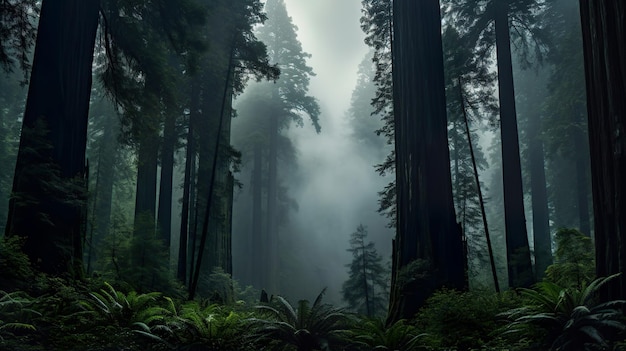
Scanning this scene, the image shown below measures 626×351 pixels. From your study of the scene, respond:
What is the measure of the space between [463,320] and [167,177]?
14.6 m

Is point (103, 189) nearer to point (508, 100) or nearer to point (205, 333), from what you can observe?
point (508, 100)

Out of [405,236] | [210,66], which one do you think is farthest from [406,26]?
[210,66]

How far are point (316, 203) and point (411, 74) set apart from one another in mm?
42167

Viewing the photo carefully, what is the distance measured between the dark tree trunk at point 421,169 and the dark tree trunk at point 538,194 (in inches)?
Answer: 573

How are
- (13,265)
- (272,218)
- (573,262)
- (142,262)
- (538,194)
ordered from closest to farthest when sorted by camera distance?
(13,265), (573,262), (142,262), (538,194), (272,218)

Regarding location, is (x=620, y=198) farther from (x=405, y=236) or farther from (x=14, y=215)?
(x=14, y=215)

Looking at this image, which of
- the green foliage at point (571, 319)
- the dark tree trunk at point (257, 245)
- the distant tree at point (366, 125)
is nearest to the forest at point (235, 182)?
the green foliage at point (571, 319)

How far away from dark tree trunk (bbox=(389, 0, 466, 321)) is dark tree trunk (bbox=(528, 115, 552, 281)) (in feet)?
47.8

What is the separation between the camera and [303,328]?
6.52m

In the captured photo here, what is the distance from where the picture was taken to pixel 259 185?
40.1 m

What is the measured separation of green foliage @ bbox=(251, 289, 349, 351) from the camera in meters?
6.30

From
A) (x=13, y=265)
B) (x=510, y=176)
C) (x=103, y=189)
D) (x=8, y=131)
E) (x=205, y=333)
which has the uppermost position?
(x=8, y=131)

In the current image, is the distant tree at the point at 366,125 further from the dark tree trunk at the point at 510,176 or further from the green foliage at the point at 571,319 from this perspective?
the green foliage at the point at 571,319

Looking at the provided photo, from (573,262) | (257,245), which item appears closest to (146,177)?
(573,262)
